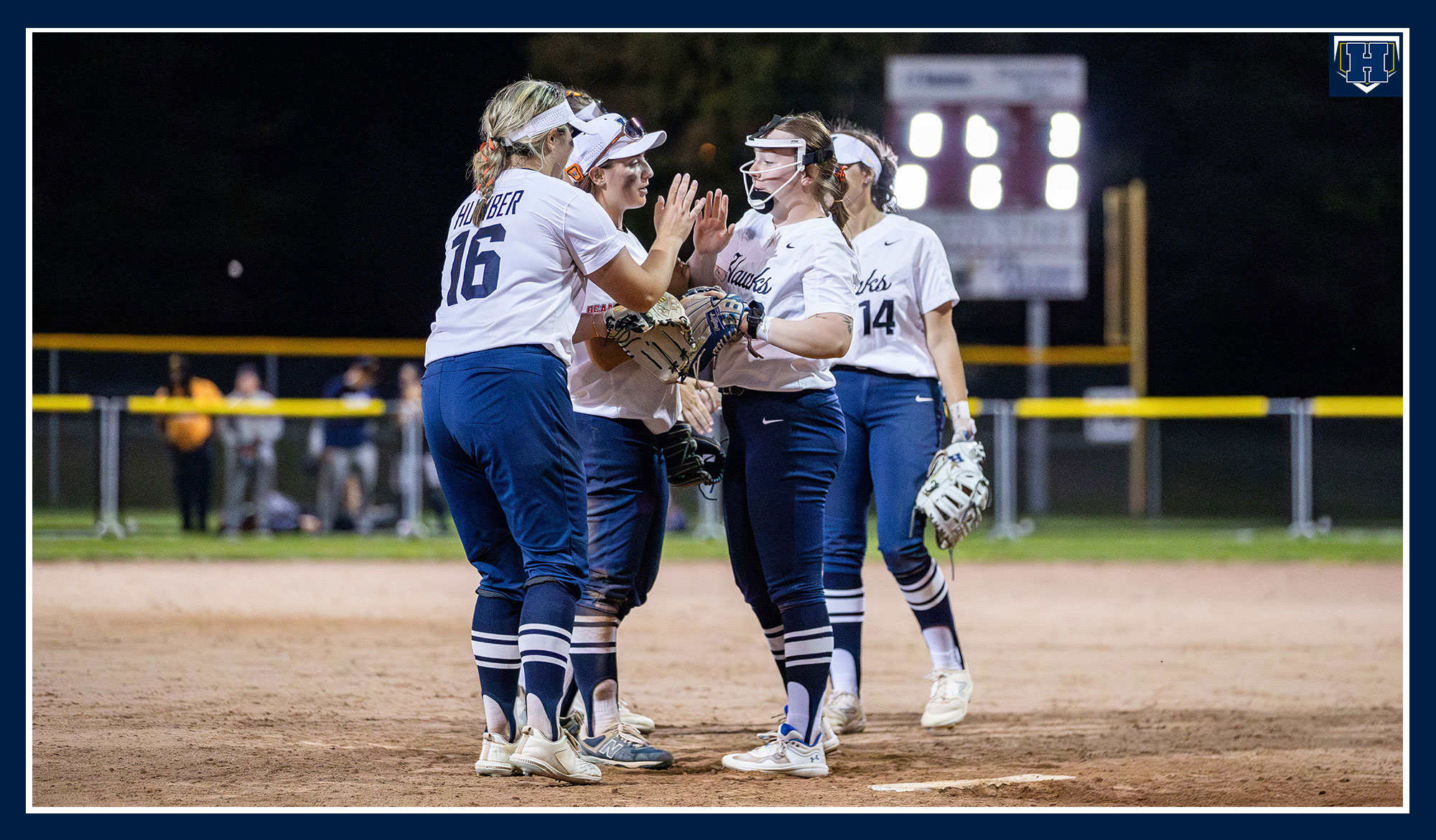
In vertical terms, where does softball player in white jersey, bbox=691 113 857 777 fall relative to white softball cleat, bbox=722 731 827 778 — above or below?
above

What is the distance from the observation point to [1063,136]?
37.6 feet

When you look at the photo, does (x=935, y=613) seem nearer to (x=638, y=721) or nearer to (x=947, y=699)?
(x=947, y=699)

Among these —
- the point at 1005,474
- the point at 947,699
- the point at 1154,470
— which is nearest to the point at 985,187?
the point at 1005,474

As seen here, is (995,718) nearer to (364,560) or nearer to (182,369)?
(364,560)

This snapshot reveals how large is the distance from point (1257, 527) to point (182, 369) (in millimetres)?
10776

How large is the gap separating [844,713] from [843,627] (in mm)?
291

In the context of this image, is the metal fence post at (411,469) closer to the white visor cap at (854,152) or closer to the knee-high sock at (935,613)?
the knee-high sock at (935,613)

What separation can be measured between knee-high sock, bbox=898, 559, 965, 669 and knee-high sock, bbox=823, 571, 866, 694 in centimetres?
24

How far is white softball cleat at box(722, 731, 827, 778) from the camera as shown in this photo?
13.0ft

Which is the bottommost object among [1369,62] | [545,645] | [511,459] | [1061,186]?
[545,645]

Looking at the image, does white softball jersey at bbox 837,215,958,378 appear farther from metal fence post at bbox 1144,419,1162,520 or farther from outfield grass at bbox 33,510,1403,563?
metal fence post at bbox 1144,419,1162,520

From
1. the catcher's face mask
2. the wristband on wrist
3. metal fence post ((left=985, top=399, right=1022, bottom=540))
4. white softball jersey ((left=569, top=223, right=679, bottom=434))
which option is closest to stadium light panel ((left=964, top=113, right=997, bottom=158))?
metal fence post ((left=985, top=399, right=1022, bottom=540))

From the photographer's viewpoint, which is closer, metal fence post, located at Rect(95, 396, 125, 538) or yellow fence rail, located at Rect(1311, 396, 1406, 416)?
metal fence post, located at Rect(95, 396, 125, 538)

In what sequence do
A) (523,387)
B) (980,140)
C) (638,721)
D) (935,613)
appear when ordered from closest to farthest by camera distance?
(523,387) → (638,721) → (935,613) → (980,140)
